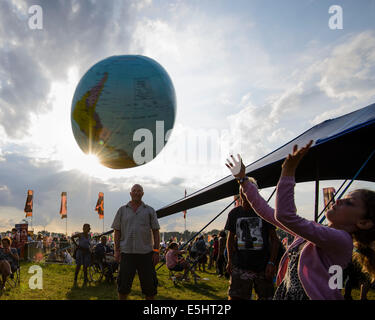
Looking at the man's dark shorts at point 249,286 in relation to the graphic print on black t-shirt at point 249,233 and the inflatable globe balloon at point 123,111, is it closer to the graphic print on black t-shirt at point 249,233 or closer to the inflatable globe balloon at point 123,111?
the graphic print on black t-shirt at point 249,233

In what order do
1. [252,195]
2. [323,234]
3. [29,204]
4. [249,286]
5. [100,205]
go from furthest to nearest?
[100,205] → [29,204] → [249,286] → [252,195] → [323,234]

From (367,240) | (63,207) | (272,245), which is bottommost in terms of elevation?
(63,207)

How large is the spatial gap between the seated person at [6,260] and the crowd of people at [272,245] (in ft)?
0.04

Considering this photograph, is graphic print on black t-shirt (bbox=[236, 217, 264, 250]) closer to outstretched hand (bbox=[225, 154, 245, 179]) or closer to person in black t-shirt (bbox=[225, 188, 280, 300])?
person in black t-shirt (bbox=[225, 188, 280, 300])

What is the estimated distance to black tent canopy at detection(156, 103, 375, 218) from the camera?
161 inches

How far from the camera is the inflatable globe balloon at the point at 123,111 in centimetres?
282

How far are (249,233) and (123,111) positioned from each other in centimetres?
196

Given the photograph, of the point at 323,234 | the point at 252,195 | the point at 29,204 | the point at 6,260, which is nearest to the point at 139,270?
the point at 252,195

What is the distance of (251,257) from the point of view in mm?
3205

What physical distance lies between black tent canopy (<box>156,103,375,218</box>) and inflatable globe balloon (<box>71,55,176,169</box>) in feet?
5.90

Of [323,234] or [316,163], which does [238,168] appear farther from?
[316,163]
